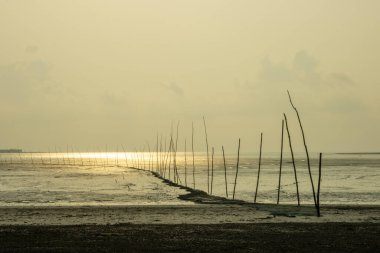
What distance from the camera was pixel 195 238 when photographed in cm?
1320

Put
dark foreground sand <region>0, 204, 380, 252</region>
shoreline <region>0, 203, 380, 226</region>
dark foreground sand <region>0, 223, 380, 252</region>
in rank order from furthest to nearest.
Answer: shoreline <region>0, 203, 380, 226</region>, dark foreground sand <region>0, 204, 380, 252</region>, dark foreground sand <region>0, 223, 380, 252</region>

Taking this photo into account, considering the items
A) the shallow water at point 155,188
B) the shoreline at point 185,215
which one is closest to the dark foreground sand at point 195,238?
the shoreline at point 185,215

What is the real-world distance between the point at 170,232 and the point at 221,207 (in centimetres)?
844

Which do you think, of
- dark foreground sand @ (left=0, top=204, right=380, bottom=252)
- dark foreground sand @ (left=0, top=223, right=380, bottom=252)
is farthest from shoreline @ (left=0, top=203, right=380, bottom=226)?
dark foreground sand @ (left=0, top=223, right=380, bottom=252)

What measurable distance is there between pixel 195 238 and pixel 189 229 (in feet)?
5.59

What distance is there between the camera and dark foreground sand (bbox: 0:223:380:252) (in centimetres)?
1177

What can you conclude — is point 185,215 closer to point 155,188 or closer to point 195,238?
point 195,238

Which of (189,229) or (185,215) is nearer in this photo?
(189,229)

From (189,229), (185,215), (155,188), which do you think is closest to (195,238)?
(189,229)

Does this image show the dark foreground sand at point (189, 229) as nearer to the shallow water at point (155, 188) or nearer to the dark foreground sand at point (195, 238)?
the dark foreground sand at point (195, 238)

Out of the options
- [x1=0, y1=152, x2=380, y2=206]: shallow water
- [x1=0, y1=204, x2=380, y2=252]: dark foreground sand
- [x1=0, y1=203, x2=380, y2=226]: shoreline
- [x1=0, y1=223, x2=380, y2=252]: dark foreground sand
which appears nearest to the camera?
[x1=0, y1=223, x2=380, y2=252]: dark foreground sand

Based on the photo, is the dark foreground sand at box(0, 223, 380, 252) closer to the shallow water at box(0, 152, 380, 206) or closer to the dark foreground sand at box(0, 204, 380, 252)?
the dark foreground sand at box(0, 204, 380, 252)

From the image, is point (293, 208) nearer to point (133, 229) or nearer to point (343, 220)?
point (343, 220)

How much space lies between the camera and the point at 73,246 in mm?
12031
